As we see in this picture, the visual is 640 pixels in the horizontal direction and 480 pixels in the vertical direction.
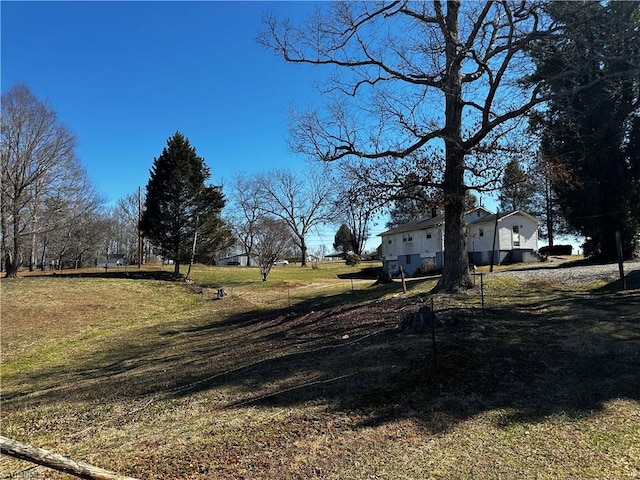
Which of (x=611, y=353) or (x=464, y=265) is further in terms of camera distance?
(x=464, y=265)

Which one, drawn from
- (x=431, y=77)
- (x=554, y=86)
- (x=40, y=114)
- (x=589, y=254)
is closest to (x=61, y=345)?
(x=431, y=77)

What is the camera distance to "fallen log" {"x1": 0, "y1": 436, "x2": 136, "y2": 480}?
2338 millimetres

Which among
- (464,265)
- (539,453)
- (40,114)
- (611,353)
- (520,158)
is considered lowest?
(539,453)

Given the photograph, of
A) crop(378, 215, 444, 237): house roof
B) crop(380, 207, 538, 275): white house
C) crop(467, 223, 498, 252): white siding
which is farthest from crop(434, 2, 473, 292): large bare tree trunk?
crop(467, 223, 498, 252): white siding

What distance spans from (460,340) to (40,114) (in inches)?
1159

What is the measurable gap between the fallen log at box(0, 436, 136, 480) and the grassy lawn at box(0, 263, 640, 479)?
1.52 meters

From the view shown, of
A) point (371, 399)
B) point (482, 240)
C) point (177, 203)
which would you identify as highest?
point (177, 203)

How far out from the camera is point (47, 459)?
2.41 meters

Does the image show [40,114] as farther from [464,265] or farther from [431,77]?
[464,265]

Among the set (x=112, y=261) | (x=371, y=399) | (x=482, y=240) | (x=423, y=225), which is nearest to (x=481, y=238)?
(x=482, y=240)

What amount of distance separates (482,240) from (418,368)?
2975 cm

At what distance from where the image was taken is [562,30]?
1010 centimetres

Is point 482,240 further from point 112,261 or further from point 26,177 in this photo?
point 112,261

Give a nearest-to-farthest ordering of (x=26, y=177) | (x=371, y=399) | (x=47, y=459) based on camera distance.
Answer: (x=47, y=459) < (x=371, y=399) < (x=26, y=177)
